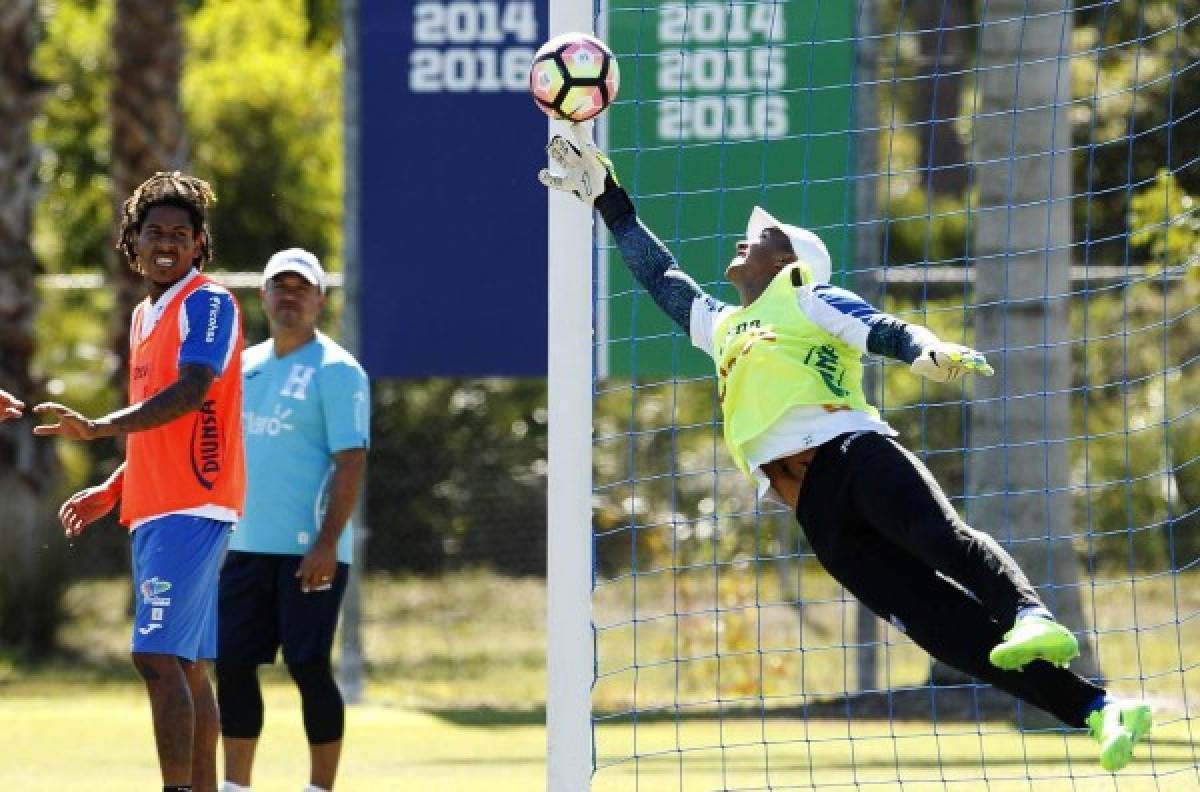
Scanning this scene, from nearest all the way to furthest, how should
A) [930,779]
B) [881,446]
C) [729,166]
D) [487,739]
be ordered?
[881,446] → [930,779] → [487,739] → [729,166]

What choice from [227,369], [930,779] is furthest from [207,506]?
[930,779]

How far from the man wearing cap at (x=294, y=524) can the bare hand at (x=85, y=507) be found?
0.92 metres

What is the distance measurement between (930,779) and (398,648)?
8327 millimetres

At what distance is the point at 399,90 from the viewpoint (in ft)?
47.3

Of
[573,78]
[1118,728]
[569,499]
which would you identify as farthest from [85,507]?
[1118,728]

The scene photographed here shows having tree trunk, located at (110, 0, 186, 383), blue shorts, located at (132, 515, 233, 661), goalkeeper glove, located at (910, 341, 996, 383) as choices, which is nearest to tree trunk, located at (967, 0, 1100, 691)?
tree trunk, located at (110, 0, 186, 383)

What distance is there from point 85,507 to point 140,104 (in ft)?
30.6

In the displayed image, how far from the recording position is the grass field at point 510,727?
970 cm

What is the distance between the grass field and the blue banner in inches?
92.7

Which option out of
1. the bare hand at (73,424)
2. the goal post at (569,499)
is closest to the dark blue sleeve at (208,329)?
the bare hand at (73,424)

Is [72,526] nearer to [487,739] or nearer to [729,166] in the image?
[487,739]

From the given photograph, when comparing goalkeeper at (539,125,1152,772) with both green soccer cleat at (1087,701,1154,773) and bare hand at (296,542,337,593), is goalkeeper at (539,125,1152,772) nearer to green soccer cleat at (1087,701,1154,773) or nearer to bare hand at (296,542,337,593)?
green soccer cleat at (1087,701,1154,773)

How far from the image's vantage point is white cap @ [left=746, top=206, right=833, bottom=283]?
7547 mm

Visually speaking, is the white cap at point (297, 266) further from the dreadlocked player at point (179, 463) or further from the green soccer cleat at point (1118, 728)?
the green soccer cleat at point (1118, 728)
